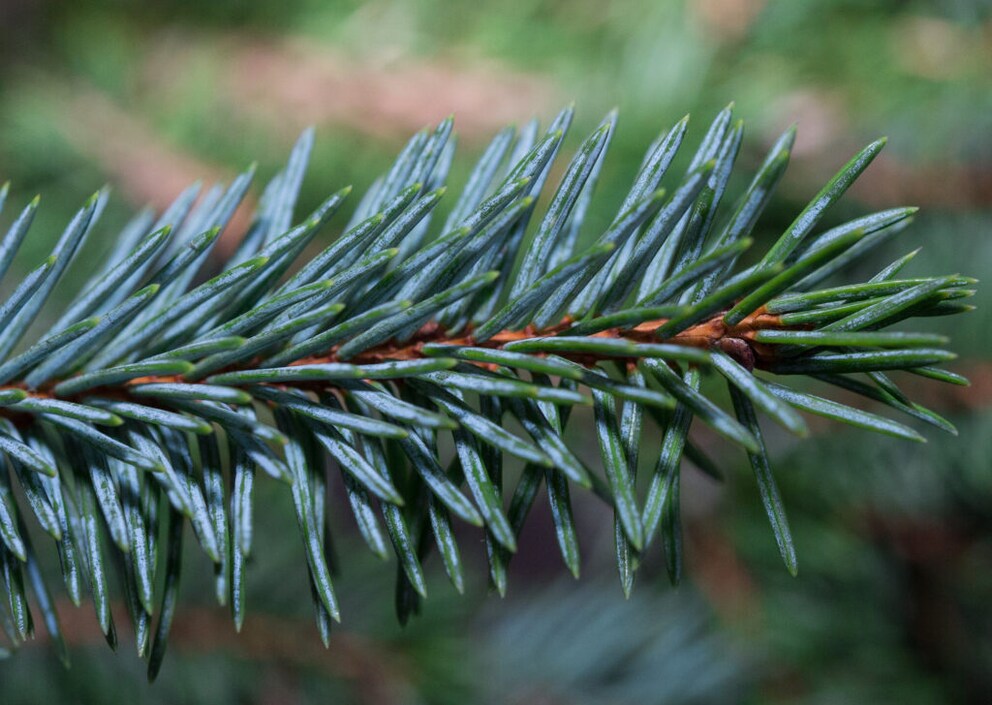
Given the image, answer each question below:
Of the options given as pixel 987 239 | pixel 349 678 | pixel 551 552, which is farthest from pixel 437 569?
pixel 551 552

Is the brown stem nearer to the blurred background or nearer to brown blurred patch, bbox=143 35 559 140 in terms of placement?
the blurred background

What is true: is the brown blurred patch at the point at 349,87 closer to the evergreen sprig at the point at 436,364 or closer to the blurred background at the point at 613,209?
the blurred background at the point at 613,209

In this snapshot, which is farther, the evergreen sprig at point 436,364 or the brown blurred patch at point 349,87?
the brown blurred patch at point 349,87

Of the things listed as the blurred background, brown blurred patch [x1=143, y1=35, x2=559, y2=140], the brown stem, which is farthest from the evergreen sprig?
brown blurred patch [x1=143, y1=35, x2=559, y2=140]

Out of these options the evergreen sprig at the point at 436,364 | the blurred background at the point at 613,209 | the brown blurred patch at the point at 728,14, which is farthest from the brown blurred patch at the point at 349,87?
the evergreen sprig at the point at 436,364

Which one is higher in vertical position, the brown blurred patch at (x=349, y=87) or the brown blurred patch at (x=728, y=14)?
the brown blurred patch at (x=349, y=87)

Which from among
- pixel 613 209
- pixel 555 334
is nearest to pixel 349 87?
pixel 613 209
